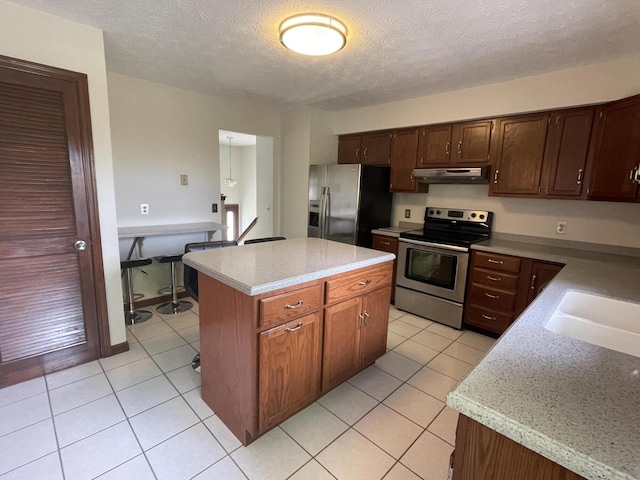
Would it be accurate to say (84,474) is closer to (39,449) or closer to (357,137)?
(39,449)

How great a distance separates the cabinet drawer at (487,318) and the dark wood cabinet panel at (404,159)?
146 cm

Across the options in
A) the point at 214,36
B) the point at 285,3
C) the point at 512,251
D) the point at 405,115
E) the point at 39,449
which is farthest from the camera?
the point at 405,115

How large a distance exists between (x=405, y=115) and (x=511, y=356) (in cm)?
317

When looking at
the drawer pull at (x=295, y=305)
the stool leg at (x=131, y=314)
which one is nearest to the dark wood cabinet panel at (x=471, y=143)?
the drawer pull at (x=295, y=305)

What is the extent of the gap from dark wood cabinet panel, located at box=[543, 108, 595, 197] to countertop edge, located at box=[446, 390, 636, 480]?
8.93 ft

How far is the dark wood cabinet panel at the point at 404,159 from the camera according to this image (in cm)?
355

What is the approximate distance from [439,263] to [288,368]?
204cm

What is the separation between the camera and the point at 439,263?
312cm

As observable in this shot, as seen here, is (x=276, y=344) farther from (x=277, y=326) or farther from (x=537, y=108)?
(x=537, y=108)

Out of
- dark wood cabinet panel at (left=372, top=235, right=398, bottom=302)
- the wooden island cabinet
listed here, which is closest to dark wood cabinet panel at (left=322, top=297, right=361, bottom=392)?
→ the wooden island cabinet

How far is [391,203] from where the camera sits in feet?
13.4

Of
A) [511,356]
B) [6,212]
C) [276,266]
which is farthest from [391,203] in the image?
[6,212]

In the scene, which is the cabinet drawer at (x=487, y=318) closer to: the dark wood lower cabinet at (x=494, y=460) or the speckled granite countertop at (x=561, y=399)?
the speckled granite countertop at (x=561, y=399)

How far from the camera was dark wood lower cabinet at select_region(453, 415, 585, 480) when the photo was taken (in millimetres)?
624
